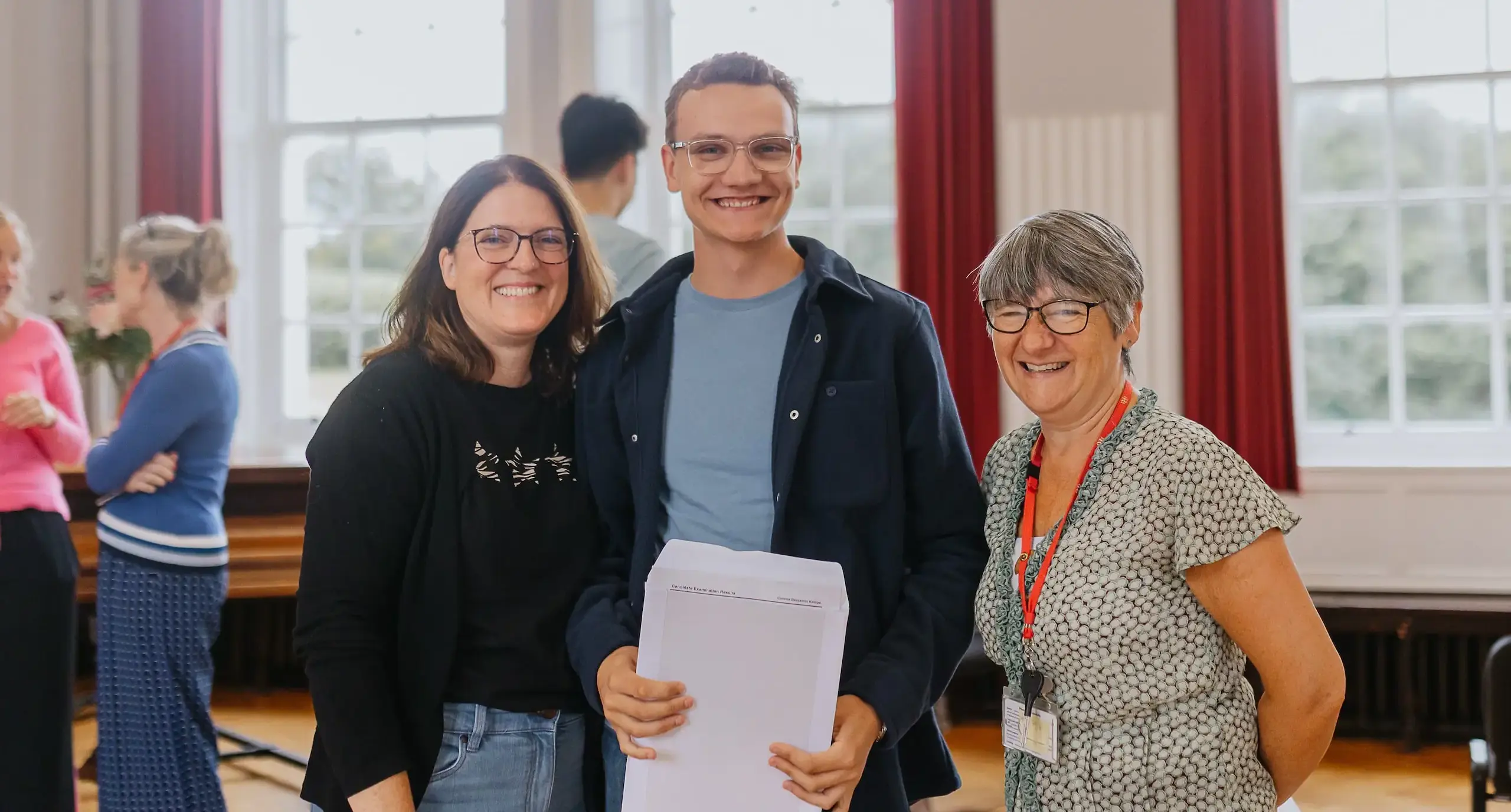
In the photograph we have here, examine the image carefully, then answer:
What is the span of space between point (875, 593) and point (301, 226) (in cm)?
527

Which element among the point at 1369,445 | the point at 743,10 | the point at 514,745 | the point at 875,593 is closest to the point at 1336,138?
the point at 1369,445

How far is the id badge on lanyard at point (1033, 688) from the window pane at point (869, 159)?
4.13 m

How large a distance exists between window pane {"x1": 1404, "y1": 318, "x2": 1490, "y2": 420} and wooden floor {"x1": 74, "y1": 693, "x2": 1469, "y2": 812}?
4.59 feet

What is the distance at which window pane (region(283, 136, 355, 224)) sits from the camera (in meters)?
6.03

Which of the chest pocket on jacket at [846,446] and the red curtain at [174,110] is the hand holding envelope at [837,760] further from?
the red curtain at [174,110]

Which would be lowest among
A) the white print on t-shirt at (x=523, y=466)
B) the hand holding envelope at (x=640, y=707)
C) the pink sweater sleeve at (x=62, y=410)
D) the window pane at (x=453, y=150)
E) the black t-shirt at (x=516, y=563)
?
Answer: the hand holding envelope at (x=640, y=707)

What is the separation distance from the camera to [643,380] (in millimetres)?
1648

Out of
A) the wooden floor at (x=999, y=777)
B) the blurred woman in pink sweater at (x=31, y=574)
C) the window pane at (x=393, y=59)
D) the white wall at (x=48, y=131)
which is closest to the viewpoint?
the blurred woman in pink sweater at (x=31, y=574)

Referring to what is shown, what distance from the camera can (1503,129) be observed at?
16.0ft

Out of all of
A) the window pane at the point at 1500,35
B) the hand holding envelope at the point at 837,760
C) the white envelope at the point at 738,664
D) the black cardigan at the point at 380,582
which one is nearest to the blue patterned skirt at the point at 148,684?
the black cardigan at the point at 380,582

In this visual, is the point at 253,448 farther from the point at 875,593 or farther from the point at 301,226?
the point at 875,593

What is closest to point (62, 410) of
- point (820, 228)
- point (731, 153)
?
point (731, 153)

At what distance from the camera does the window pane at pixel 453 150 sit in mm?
5871

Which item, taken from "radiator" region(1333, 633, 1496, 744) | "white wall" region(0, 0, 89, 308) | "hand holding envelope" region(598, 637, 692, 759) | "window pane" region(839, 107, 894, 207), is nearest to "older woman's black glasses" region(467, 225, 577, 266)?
"hand holding envelope" region(598, 637, 692, 759)
